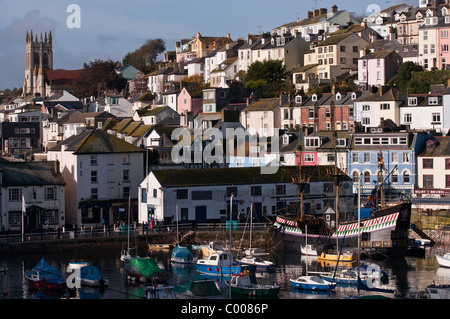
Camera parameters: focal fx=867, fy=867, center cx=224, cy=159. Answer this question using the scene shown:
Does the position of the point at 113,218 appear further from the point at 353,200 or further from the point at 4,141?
the point at 4,141

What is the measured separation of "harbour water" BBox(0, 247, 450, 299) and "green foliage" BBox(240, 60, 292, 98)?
181ft

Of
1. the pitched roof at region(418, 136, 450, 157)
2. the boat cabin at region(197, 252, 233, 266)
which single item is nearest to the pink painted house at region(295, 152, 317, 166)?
the pitched roof at region(418, 136, 450, 157)

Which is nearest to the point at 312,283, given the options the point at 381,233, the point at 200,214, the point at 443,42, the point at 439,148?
the point at 381,233

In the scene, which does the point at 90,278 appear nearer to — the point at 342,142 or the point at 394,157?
the point at 394,157

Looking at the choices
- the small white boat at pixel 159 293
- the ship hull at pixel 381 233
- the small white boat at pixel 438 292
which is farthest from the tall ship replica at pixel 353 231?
the small white boat at pixel 159 293

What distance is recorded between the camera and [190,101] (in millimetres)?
111562

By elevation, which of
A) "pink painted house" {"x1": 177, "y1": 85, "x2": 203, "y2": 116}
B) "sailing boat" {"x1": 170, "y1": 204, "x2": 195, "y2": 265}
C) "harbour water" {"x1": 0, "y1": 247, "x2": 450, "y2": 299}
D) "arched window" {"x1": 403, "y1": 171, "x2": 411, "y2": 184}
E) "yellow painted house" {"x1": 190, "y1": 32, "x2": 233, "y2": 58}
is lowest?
"harbour water" {"x1": 0, "y1": 247, "x2": 450, "y2": 299}

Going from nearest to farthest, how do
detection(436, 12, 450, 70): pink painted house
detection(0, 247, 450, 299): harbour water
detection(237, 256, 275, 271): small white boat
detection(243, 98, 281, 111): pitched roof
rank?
1. detection(0, 247, 450, 299): harbour water
2. detection(237, 256, 275, 271): small white boat
3. detection(243, 98, 281, 111): pitched roof
4. detection(436, 12, 450, 70): pink painted house

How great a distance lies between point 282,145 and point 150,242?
2297cm

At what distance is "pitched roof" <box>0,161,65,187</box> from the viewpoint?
66.0 metres

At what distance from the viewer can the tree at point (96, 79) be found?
15225 cm

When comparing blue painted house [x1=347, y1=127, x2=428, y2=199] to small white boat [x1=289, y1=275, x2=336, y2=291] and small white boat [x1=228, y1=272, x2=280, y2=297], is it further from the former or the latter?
small white boat [x1=228, y1=272, x2=280, y2=297]
